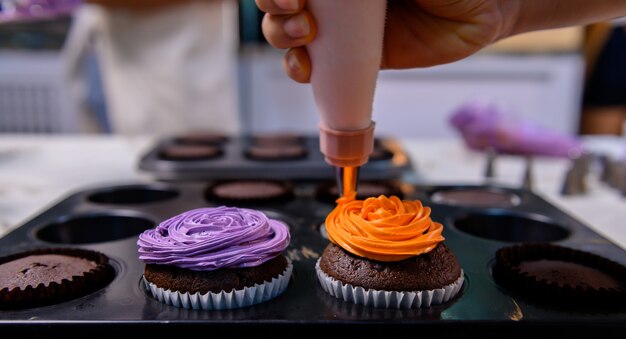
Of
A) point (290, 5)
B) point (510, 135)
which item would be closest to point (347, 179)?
point (290, 5)

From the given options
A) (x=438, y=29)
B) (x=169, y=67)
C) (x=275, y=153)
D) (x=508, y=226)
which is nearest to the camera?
(x=438, y=29)

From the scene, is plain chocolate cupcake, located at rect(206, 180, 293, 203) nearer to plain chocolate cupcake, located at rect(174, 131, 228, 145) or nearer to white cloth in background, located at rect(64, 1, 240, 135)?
plain chocolate cupcake, located at rect(174, 131, 228, 145)

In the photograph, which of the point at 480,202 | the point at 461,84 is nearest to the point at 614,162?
the point at 480,202

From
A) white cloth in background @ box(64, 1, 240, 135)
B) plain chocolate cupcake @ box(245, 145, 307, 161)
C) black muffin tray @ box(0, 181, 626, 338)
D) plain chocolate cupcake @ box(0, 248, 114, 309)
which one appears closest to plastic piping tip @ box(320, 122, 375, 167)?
black muffin tray @ box(0, 181, 626, 338)

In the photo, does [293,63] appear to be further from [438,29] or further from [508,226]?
[508,226]

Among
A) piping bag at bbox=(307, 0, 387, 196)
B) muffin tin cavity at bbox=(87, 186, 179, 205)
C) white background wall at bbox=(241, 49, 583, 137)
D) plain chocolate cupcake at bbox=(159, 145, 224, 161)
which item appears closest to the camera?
piping bag at bbox=(307, 0, 387, 196)

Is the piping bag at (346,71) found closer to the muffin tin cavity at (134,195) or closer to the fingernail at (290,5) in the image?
the fingernail at (290,5)
